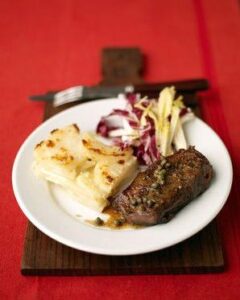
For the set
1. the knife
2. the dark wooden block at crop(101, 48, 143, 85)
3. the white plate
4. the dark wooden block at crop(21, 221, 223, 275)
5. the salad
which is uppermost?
the dark wooden block at crop(101, 48, 143, 85)

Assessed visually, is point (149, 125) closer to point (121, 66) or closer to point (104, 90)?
point (104, 90)

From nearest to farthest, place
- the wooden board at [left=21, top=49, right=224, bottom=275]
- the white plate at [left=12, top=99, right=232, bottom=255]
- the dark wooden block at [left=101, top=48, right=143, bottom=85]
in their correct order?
the white plate at [left=12, top=99, right=232, bottom=255] → the wooden board at [left=21, top=49, right=224, bottom=275] → the dark wooden block at [left=101, top=48, right=143, bottom=85]

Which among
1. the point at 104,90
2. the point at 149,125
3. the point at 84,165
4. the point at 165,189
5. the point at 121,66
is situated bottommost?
A: the point at 165,189

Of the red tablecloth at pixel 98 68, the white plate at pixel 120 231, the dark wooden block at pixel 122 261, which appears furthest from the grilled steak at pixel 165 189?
the red tablecloth at pixel 98 68

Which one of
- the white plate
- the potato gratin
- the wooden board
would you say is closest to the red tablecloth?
the wooden board

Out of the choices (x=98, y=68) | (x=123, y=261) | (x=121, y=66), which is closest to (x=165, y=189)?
(x=123, y=261)

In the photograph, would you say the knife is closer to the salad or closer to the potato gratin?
the salad
